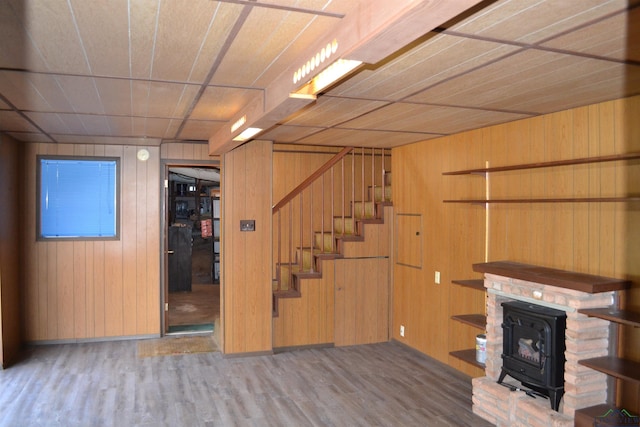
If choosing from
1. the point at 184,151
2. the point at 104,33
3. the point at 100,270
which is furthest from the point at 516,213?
the point at 100,270

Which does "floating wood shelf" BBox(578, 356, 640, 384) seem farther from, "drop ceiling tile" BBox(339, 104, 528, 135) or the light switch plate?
the light switch plate

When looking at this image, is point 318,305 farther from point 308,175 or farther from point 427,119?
point 427,119

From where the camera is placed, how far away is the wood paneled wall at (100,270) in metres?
5.98

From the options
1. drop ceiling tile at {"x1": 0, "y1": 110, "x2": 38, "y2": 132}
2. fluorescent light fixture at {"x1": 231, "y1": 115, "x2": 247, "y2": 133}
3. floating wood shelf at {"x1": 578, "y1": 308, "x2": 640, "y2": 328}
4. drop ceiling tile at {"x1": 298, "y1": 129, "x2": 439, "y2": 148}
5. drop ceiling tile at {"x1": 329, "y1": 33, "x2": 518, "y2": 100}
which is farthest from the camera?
drop ceiling tile at {"x1": 298, "y1": 129, "x2": 439, "y2": 148}

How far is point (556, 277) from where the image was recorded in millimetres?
3484

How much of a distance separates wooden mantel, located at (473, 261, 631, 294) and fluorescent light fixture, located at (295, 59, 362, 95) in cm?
213

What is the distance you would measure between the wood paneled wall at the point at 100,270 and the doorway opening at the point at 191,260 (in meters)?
0.25

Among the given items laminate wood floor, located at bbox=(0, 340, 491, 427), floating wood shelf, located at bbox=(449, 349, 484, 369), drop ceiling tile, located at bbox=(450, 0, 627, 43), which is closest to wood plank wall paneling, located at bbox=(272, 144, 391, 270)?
laminate wood floor, located at bbox=(0, 340, 491, 427)

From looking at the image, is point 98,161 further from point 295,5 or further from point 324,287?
point 295,5

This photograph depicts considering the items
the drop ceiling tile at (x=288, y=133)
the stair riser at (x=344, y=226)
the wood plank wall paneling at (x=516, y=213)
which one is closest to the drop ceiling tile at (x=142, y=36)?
the drop ceiling tile at (x=288, y=133)

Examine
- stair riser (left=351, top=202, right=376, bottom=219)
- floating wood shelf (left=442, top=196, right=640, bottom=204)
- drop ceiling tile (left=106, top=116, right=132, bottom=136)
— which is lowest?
stair riser (left=351, top=202, right=376, bottom=219)

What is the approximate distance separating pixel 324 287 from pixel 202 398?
6.83 ft

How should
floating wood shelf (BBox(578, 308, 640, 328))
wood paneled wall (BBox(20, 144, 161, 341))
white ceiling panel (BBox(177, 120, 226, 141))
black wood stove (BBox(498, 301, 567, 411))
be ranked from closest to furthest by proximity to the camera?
floating wood shelf (BBox(578, 308, 640, 328)) < black wood stove (BBox(498, 301, 567, 411)) < white ceiling panel (BBox(177, 120, 226, 141)) < wood paneled wall (BBox(20, 144, 161, 341))

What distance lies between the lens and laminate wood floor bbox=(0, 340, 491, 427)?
402 centimetres
